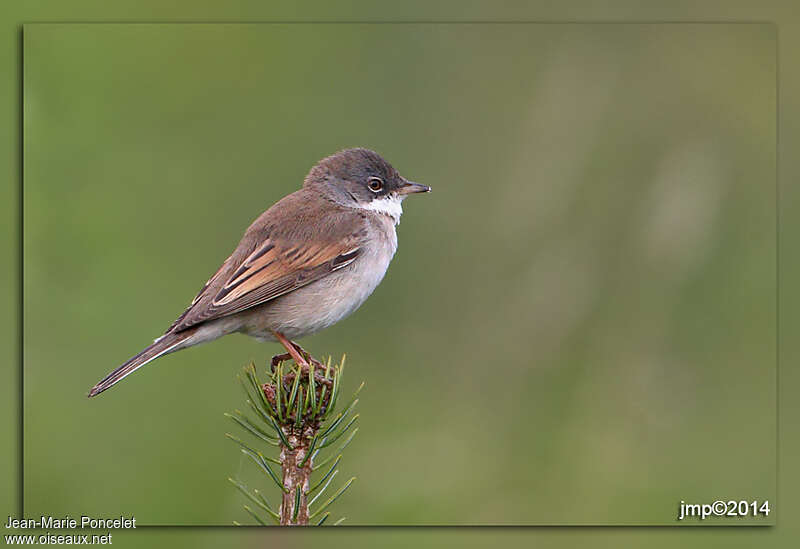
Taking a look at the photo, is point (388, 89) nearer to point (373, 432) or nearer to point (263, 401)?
point (373, 432)

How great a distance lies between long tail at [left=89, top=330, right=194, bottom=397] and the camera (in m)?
6.59

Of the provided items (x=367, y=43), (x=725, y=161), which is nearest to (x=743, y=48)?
(x=725, y=161)

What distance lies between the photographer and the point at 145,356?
6844mm

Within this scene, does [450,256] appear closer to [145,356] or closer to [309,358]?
[309,358]

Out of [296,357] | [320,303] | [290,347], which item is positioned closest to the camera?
[296,357]

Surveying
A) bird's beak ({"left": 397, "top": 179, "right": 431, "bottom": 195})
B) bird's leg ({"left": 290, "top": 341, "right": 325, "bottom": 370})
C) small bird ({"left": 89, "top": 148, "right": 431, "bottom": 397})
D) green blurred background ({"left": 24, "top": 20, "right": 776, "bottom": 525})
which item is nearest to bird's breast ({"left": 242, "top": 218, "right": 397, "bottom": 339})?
small bird ({"left": 89, "top": 148, "right": 431, "bottom": 397})

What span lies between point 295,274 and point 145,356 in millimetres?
1251

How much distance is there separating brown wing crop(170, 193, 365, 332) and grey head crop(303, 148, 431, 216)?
421 mm

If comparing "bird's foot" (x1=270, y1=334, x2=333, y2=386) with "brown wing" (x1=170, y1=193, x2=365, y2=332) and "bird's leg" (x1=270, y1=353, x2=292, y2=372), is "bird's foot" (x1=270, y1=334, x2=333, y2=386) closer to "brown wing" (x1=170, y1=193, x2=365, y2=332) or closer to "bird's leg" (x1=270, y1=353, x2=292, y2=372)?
"bird's leg" (x1=270, y1=353, x2=292, y2=372)

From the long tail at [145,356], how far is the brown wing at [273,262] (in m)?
0.06

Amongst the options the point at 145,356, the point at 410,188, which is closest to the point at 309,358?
the point at 145,356

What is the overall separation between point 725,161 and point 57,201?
516cm

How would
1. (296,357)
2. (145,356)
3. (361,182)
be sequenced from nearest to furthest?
(145,356)
(296,357)
(361,182)

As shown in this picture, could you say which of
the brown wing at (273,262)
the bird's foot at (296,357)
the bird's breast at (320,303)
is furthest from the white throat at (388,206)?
the bird's foot at (296,357)
